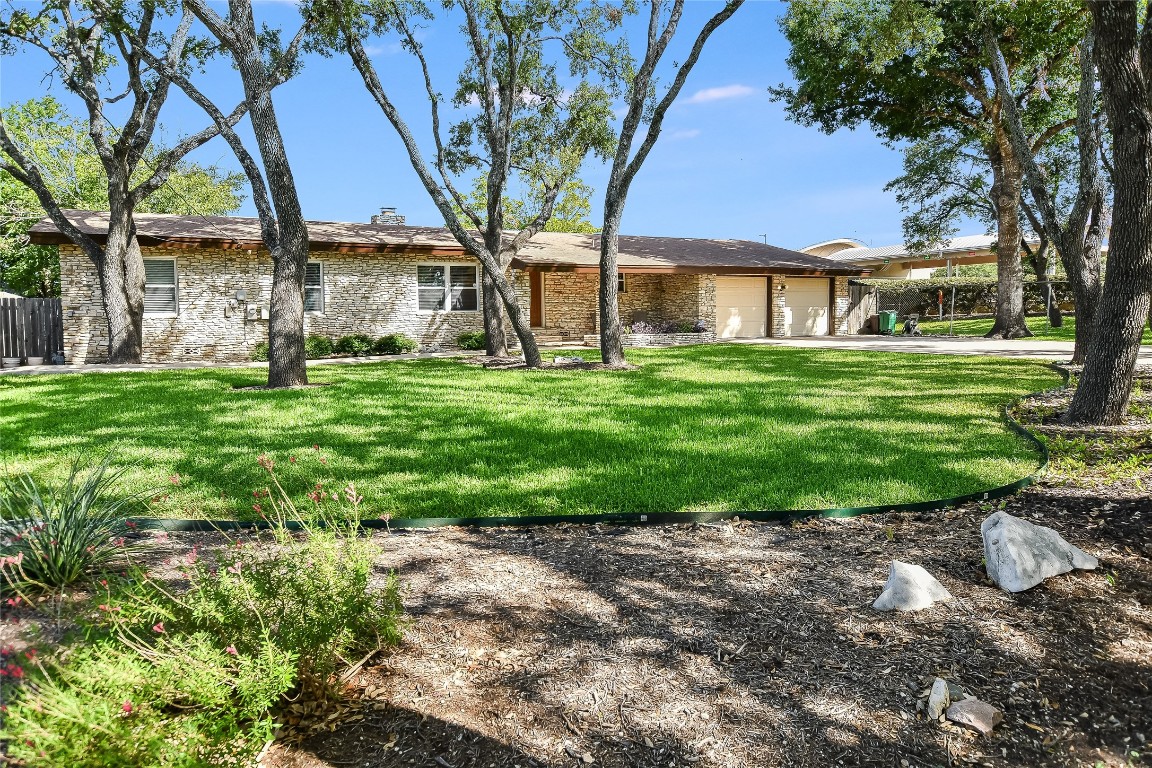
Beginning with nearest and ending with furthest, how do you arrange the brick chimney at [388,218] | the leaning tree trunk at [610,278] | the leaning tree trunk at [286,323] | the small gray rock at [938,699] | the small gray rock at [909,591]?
the small gray rock at [938,699]
the small gray rock at [909,591]
the leaning tree trunk at [286,323]
the leaning tree trunk at [610,278]
the brick chimney at [388,218]

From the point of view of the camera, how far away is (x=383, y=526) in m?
3.99

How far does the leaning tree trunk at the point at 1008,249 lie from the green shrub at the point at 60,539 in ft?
68.3

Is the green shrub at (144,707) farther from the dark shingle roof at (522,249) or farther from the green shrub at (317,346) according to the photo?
the dark shingle roof at (522,249)

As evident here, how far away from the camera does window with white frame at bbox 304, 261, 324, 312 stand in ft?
57.4

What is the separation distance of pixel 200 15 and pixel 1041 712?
11375mm

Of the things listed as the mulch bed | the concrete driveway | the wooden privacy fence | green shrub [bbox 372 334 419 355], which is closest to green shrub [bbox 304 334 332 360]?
green shrub [bbox 372 334 419 355]

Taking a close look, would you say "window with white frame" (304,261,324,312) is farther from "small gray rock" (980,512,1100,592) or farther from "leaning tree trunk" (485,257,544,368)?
"small gray rock" (980,512,1100,592)

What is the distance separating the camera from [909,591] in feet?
9.21

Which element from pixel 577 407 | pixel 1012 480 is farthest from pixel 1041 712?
pixel 577 407

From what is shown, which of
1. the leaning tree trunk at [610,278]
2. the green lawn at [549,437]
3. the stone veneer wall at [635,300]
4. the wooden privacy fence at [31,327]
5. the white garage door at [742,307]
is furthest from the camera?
the white garage door at [742,307]

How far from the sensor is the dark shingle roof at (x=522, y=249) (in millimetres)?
16078

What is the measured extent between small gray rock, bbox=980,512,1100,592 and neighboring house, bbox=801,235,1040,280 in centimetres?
2674

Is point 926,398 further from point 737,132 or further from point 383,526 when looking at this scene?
point 737,132

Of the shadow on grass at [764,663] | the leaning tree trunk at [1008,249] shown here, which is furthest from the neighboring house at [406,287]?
the shadow on grass at [764,663]
